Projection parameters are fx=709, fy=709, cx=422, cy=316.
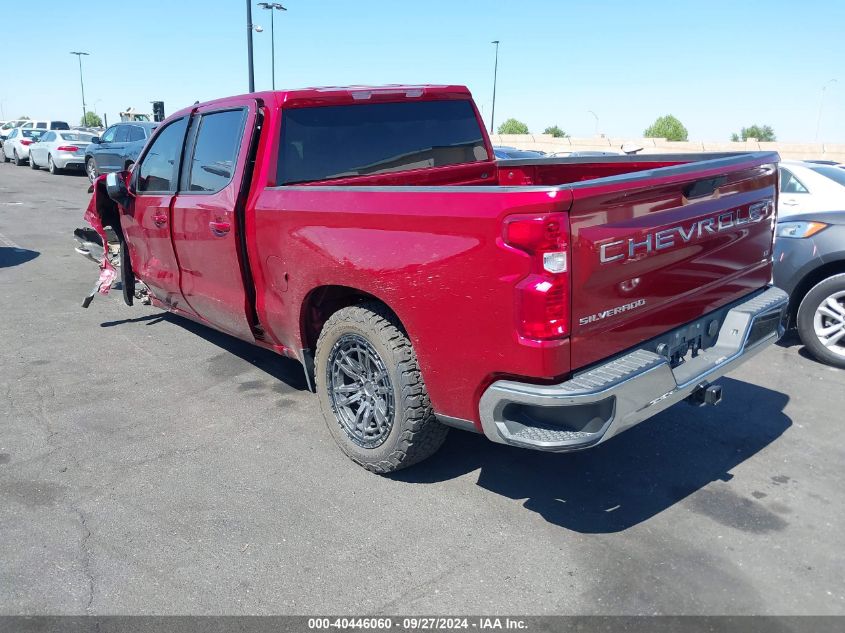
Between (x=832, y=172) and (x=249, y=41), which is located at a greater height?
(x=249, y=41)

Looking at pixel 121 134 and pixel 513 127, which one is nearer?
pixel 121 134

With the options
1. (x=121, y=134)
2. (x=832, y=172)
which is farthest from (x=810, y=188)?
(x=121, y=134)

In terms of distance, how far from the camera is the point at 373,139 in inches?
179

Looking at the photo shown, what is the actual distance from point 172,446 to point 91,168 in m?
20.1

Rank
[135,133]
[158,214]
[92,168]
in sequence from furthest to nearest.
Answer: [92,168], [135,133], [158,214]

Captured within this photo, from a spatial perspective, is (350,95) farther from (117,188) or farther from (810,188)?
(810,188)

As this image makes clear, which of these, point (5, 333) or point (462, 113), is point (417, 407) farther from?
point (5, 333)

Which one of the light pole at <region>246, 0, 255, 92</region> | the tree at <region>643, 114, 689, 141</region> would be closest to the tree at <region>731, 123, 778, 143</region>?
the tree at <region>643, 114, 689, 141</region>

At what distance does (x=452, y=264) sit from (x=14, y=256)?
9.10 meters

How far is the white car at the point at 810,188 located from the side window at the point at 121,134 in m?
17.6

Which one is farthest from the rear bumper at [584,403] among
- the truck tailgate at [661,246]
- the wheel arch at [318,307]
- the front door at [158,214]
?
the front door at [158,214]

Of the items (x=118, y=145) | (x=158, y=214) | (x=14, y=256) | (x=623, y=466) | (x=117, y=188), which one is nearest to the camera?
(x=623, y=466)

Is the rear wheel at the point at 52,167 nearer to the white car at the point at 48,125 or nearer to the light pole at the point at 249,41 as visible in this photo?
the light pole at the point at 249,41

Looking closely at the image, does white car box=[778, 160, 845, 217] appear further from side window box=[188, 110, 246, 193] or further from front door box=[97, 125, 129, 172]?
front door box=[97, 125, 129, 172]
